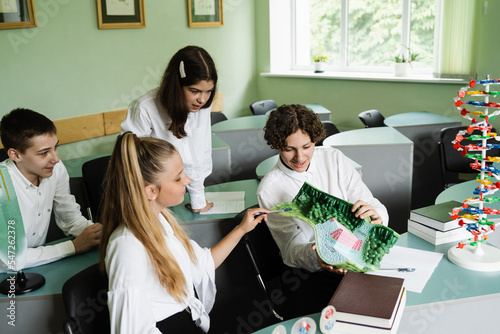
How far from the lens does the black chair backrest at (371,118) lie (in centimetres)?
454

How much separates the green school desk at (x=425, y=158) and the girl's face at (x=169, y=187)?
9.18 feet

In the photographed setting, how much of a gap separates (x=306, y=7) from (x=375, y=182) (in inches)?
138

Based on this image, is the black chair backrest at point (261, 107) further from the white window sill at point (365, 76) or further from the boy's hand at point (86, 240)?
the boy's hand at point (86, 240)

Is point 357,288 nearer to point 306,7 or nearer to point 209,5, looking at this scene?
point 209,5

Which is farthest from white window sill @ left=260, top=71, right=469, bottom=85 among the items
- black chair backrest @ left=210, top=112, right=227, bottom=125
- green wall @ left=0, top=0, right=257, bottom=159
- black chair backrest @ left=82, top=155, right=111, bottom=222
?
black chair backrest @ left=82, top=155, right=111, bottom=222

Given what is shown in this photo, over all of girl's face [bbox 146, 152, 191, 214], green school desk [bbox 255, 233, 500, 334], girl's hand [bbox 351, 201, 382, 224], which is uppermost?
girl's face [bbox 146, 152, 191, 214]

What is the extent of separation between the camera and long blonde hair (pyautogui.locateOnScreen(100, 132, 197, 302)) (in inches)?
56.9

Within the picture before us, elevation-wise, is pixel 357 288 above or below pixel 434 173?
above

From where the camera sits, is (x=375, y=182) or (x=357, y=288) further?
(x=375, y=182)

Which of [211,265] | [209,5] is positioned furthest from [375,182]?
[209,5]

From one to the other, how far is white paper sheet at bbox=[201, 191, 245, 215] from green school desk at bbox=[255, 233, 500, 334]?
101 centimetres

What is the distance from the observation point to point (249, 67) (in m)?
6.12

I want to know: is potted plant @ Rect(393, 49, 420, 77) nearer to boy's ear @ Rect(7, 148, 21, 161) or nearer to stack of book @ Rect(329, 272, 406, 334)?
stack of book @ Rect(329, 272, 406, 334)

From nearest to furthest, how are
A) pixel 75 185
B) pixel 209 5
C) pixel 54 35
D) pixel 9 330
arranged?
pixel 9 330, pixel 75 185, pixel 54 35, pixel 209 5
